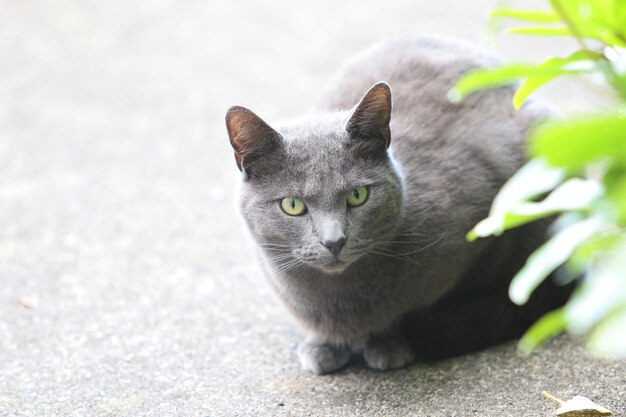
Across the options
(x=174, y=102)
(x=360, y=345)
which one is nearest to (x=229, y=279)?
(x=360, y=345)

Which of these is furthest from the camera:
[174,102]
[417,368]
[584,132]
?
[174,102]

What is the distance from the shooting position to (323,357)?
225 cm

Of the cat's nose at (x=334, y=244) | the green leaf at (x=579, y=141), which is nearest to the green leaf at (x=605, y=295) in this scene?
the green leaf at (x=579, y=141)

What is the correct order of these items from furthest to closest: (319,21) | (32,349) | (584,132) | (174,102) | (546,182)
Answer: (319,21), (174,102), (32,349), (546,182), (584,132)

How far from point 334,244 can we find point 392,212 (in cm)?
25

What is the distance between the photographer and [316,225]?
77.1 inches

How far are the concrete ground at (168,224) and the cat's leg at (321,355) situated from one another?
0.03 meters

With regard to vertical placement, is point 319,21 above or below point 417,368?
above

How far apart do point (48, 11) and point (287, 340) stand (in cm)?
366

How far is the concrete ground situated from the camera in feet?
6.90

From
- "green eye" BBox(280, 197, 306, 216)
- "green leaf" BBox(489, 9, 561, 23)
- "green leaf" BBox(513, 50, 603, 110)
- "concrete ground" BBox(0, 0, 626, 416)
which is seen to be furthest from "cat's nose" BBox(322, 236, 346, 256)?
"green leaf" BBox(489, 9, 561, 23)

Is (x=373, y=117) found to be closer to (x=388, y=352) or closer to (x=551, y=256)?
(x=388, y=352)

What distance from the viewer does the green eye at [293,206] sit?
2.01 meters

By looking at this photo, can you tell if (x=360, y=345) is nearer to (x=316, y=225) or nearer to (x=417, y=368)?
(x=417, y=368)
